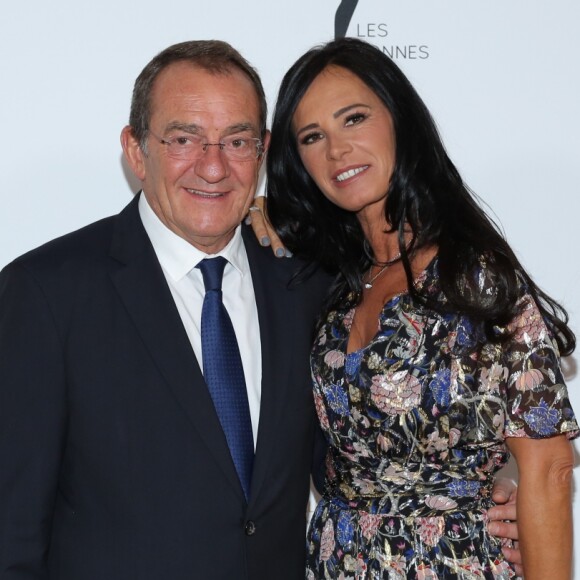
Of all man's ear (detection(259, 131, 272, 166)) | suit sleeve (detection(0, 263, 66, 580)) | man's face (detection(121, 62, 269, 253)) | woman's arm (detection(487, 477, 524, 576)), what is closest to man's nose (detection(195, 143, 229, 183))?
man's face (detection(121, 62, 269, 253))

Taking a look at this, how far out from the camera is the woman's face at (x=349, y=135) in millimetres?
2045

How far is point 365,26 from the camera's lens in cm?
249

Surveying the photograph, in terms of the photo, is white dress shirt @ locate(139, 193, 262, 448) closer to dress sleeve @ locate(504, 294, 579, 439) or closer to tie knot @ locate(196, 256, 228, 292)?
tie knot @ locate(196, 256, 228, 292)

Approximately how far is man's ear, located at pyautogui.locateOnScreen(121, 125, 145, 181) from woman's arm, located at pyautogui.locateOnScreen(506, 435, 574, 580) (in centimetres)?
90

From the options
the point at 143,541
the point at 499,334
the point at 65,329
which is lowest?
the point at 143,541

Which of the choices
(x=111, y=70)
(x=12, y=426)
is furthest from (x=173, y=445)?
(x=111, y=70)

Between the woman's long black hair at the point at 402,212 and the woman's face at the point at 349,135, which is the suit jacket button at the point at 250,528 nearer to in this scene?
the woman's long black hair at the point at 402,212

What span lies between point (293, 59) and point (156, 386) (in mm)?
1050

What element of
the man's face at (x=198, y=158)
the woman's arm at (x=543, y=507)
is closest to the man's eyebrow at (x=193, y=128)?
the man's face at (x=198, y=158)

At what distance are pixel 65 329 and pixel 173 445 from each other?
0.28 meters

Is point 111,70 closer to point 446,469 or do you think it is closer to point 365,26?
point 365,26

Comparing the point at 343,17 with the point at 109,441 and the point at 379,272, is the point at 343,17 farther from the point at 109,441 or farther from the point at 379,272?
the point at 109,441

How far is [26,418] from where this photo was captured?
1.73m

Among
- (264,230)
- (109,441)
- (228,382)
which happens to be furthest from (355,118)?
(109,441)
